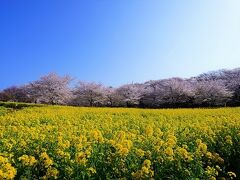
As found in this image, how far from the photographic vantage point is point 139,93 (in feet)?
211

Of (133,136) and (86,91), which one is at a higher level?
(86,91)

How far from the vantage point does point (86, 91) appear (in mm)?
62750

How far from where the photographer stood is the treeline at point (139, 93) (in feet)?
185

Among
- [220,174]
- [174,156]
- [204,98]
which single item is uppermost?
[204,98]

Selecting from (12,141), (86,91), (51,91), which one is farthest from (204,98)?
(12,141)

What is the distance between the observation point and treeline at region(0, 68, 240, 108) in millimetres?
56531

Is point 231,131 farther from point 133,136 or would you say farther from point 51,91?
point 51,91

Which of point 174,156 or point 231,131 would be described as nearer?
point 174,156

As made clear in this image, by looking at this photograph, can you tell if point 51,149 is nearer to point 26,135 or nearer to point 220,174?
point 26,135

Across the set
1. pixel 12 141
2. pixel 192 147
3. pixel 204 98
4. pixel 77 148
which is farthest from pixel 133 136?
pixel 204 98

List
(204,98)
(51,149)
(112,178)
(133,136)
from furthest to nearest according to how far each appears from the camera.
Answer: (204,98), (133,136), (51,149), (112,178)

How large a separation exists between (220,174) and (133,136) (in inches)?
90.5

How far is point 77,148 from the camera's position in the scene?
7.98 meters

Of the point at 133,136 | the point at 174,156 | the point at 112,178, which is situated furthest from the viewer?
the point at 133,136
